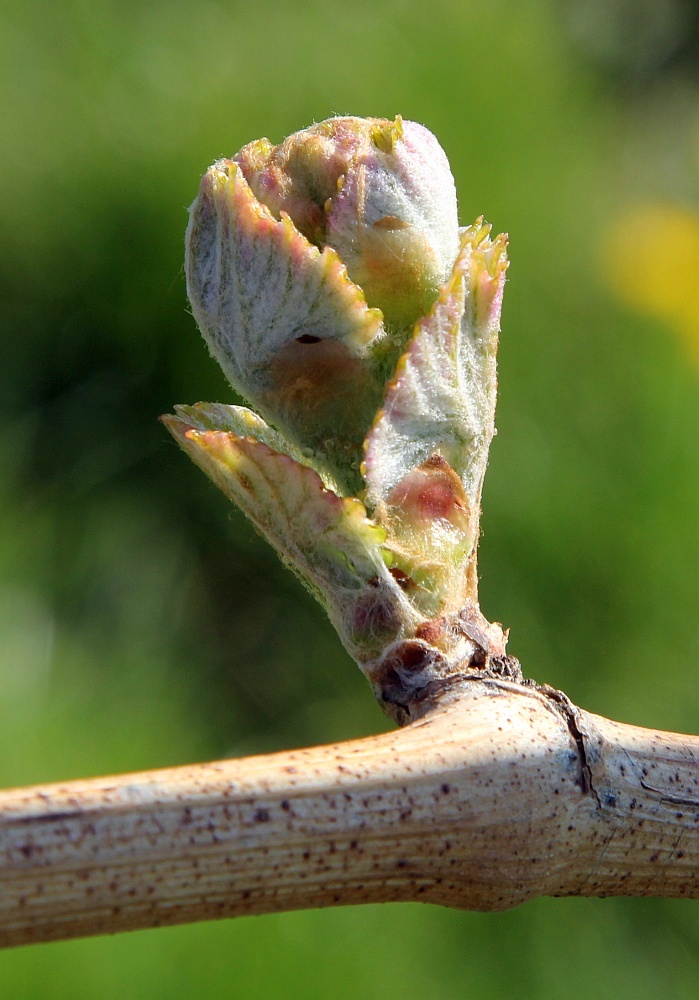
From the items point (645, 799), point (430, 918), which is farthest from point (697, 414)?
point (645, 799)

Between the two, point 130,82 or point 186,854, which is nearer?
point 186,854

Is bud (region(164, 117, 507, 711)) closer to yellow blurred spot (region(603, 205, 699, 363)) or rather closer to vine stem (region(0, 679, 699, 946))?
vine stem (region(0, 679, 699, 946))

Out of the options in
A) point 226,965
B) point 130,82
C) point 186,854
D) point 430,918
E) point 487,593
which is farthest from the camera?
point 130,82

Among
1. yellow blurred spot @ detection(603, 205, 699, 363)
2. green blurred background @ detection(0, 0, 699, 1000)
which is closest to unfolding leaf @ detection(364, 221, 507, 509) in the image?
green blurred background @ detection(0, 0, 699, 1000)

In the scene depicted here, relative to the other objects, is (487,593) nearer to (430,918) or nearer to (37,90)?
(430,918)

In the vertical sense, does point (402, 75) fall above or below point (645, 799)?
above

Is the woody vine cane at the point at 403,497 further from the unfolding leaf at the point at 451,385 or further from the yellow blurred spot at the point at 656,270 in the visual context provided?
the yellow blurred spot at the point at 656,270

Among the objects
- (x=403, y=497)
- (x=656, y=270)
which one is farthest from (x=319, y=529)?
(x=656, y=270)
